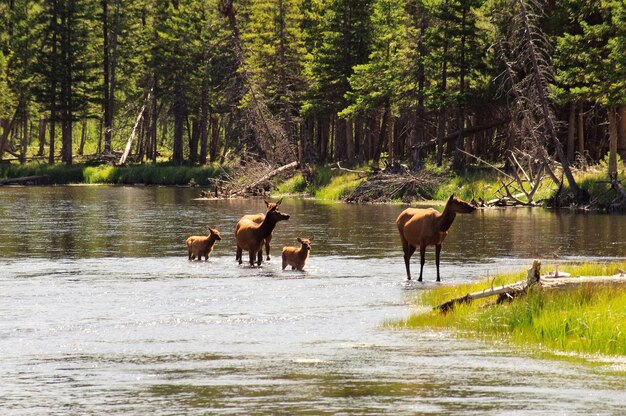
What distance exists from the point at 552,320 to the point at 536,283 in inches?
50.5

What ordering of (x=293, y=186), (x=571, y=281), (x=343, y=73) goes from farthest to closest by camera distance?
(x=343, y=73) → (x=293, y=186) → (x=571, y=281)

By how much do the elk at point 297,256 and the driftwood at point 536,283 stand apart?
29.9 feet

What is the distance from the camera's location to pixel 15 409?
1365 centimetres

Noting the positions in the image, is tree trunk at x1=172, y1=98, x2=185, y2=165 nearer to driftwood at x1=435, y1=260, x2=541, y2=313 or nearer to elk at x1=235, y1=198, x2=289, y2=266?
elk at x1=235, y1=198, x2=289, y2=266

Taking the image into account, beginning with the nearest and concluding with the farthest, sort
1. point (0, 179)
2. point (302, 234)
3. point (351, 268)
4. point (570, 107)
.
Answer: point (351, 268)
point (302, 234)
point (570, 107)
point (0, 179)

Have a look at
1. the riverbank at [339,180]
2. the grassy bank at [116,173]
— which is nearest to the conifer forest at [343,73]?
the riverbank at [339,180]

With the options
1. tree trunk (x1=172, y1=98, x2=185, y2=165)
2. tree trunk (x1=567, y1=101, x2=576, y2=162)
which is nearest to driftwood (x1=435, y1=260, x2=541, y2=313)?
tree trunk (x1=567, y1=101, x2=576, y2=162)

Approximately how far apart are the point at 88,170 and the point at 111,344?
77374 mm

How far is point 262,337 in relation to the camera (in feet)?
62.9

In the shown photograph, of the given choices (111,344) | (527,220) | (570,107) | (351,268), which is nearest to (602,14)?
(570,107)

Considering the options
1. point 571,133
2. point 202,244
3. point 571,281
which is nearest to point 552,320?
point 571,281

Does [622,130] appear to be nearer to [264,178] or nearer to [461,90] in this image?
[461,90]

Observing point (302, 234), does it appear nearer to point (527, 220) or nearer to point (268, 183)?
point (527, 220)

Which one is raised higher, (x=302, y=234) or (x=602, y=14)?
(x=602, y=14)
